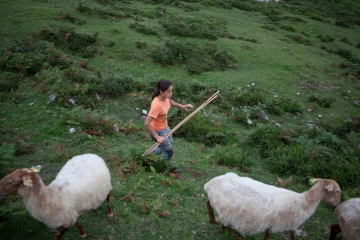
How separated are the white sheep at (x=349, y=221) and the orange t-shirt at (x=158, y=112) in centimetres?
402

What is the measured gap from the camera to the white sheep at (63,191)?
12.9ft

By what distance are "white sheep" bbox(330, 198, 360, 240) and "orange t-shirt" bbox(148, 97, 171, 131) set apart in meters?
4.02

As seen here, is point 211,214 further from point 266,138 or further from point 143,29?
point 143,29

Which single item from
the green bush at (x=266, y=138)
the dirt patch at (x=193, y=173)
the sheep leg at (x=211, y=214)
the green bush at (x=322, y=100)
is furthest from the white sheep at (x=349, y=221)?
the green bush at (x=322, y=100)

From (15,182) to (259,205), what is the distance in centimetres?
380

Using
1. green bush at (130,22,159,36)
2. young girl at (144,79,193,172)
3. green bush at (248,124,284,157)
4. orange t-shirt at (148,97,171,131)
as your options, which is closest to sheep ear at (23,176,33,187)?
young girl at (144,79,193,172)

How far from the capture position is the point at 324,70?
55.4ft

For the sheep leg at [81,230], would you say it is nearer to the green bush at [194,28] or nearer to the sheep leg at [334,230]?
the sheep leg at [334,230]

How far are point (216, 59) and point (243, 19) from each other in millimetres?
11621

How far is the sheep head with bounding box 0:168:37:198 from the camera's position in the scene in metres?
3.85

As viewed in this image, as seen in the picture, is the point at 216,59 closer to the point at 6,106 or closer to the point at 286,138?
the point at 286,138

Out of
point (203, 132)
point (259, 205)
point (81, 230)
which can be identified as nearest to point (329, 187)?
point (259, 205)

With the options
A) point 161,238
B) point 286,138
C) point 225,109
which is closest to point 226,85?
point 225,109

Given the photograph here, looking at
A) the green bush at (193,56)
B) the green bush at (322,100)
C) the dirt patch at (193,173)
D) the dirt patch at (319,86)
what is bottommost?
the dirt patch at (193,173)
